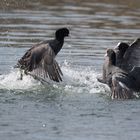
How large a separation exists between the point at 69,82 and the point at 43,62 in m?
0.69

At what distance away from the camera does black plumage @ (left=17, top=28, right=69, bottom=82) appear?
11.3 meters

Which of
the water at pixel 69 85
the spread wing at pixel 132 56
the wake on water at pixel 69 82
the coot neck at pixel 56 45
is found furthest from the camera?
the spread wing at pixel 132 56

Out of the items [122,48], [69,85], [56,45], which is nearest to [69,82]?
[69,85]

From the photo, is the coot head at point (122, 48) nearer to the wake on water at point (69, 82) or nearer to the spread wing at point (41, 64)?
the wake on water at point (69, 82)

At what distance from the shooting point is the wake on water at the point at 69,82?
37.6ft

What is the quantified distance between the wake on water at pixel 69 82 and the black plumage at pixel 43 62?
0.19m

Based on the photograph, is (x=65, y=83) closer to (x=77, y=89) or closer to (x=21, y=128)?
(x=77, y=89)

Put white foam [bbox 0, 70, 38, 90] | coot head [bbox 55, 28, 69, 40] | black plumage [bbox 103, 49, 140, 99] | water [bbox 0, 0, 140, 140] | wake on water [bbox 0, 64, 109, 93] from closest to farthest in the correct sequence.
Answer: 1. water [bbox 0, 0, 140, 140]
2. black plumage [bbox 103, 49, 140, 99]
3. wake on water [bbox 0, 64, 109, 93]
4. white foam [bbox 0, 70, 38, 90]
5. coot head [bbox 55, 28, 69, 40]

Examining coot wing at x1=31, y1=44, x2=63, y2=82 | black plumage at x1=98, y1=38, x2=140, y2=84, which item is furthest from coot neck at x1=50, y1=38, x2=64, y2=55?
black plumage at x1=98, y1=38, x2=140, y2=84

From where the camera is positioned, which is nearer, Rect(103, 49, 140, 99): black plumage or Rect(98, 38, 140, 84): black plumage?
Rect(103, 49, 140, 99): black plumage

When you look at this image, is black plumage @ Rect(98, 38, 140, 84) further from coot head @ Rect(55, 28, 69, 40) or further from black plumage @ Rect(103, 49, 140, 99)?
coot head @ Rect(55, 28, 69, 40)

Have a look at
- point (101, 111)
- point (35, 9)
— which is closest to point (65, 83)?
point (101, 111)

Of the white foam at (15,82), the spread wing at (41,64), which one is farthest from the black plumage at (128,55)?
the white foam at (15,82)

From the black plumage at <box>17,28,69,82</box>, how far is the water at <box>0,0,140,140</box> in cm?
21
